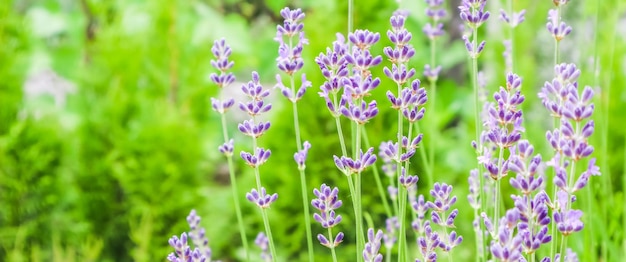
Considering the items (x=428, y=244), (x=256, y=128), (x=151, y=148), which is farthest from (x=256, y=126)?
(x=151, y=148)

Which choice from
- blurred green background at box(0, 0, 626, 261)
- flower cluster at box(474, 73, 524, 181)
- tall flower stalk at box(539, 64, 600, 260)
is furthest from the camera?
blurred green background at box(0, 0, 626, 261)

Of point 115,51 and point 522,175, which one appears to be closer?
point 522,175

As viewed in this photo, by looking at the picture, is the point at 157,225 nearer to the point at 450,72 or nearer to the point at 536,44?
the point at 450,72

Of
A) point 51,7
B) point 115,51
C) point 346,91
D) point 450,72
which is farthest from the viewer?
point 450,72

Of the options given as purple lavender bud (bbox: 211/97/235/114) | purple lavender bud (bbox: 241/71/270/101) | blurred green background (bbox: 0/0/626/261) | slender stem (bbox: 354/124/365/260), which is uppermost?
blurred green background (bbox: 0/0/626/261)

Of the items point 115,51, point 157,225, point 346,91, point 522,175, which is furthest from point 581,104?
point 115,51

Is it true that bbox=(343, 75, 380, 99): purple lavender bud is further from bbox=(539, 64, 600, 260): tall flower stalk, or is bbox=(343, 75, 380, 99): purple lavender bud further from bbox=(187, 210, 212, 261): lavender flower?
bbox=(187, 210, 212, 261): lavender flower

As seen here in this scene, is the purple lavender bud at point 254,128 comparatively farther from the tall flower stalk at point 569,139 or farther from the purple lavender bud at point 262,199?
the tall flower stalk at point 569,139

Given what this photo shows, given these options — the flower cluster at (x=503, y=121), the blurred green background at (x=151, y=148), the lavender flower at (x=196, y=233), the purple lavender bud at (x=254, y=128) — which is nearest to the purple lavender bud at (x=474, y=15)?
the flower cluster at (x=503, y=121)

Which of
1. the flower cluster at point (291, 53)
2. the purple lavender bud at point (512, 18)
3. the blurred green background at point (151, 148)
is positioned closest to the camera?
the flower cluster at point (291, 53)

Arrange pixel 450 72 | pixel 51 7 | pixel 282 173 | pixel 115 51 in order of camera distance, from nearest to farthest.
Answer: pixel 282 173 < pixel 115 51 < pixel 51 7 < pixel 450 72

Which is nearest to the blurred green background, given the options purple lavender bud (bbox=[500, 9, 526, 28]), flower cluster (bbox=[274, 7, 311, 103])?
purple lavender bud (bbox=[500, 9, 526, 28])
